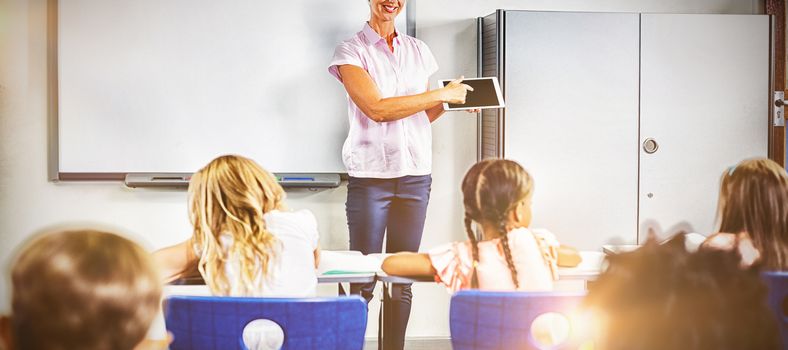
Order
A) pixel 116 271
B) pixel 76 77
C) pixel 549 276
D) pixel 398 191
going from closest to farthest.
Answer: pixel 116 271, pixel 549 276, pixel 398 191, pixel 76 77

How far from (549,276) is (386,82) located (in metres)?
1.46

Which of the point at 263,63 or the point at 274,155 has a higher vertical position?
the point at 263,63

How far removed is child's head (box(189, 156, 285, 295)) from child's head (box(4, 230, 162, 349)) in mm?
1003

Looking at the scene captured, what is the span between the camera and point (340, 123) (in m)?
4.00

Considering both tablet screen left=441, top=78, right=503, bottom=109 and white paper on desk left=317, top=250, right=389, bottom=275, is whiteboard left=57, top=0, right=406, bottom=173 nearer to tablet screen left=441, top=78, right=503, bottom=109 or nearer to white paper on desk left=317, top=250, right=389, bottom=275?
tablet screen left=441, top=78, right=503, bottom=109

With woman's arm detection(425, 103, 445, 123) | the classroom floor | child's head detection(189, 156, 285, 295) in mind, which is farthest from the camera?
the classroom floor

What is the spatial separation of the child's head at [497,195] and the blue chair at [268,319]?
1.75ft

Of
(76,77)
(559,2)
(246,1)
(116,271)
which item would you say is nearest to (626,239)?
(559,2)

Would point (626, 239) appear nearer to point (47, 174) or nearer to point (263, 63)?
point (263, 63)

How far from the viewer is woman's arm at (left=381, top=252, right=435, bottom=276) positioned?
2.40 m

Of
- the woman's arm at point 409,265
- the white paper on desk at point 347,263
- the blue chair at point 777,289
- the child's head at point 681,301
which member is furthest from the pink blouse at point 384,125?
the child's head at point 681,301

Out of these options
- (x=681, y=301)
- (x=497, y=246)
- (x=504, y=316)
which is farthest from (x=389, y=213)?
(x=681, y=301)

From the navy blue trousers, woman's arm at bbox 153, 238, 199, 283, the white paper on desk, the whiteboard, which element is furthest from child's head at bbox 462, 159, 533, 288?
the whiteboard

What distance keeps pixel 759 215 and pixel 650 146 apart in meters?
1.69
